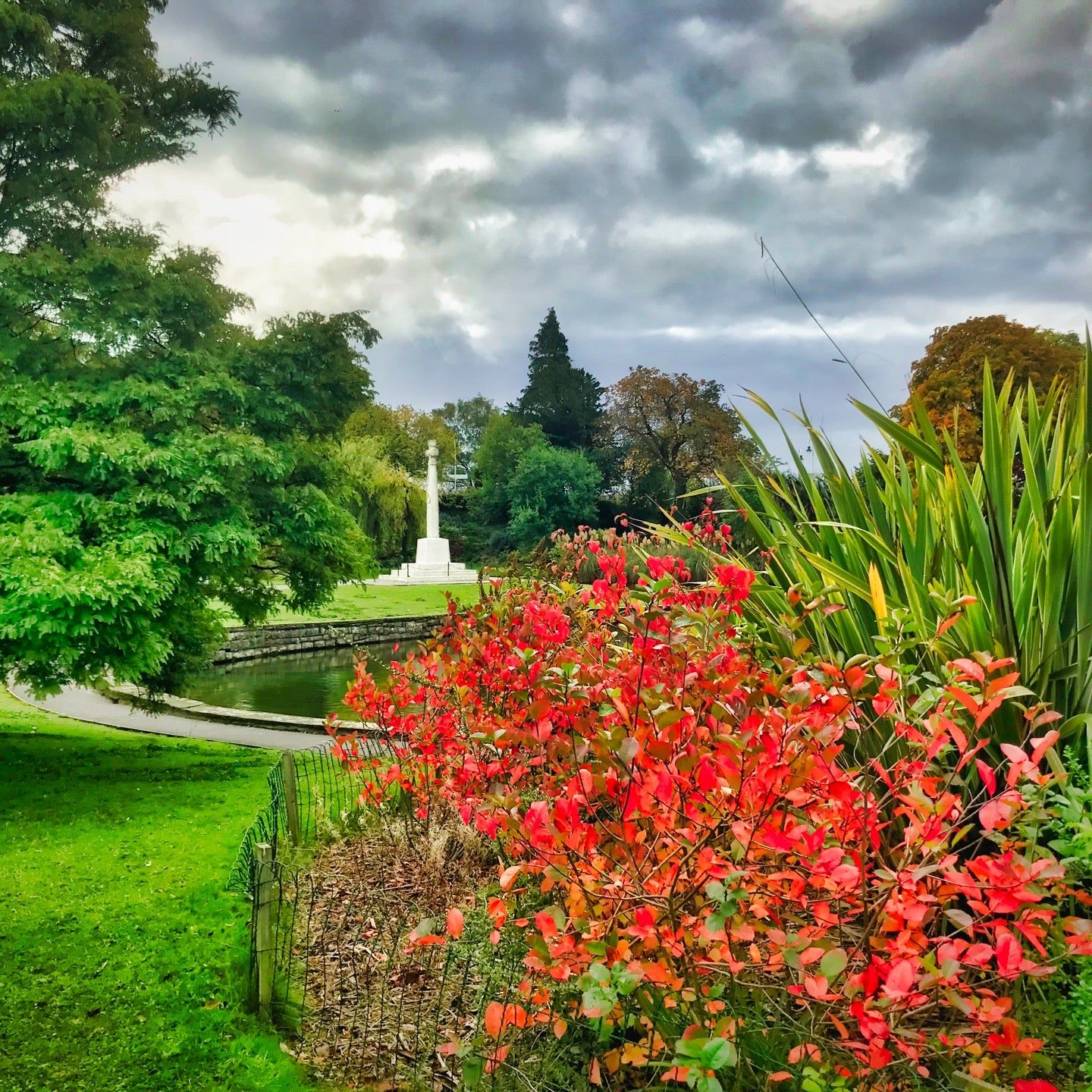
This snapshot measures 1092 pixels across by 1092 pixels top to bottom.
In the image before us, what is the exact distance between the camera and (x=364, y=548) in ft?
26.5

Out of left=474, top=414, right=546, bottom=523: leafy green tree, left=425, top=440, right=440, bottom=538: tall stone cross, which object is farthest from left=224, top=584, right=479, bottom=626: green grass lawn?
left=474, top=414, right=546, bottom=523: leafy green tree

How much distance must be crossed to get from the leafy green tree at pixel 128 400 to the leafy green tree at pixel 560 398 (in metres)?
33.7

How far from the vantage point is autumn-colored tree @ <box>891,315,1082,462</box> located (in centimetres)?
1969

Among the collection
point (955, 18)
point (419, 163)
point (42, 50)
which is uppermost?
point (419, 163)

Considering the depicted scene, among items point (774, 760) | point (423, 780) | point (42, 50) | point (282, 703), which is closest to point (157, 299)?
point (42, 50)

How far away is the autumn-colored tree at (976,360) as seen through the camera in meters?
19.7

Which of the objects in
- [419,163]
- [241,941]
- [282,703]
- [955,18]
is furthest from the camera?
[419,163]

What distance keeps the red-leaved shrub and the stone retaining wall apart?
39.5 feet

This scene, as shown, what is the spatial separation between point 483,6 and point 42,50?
4019 millimetres

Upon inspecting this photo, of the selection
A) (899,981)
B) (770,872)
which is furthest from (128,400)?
(899,981)

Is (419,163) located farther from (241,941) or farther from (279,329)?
(241,941)

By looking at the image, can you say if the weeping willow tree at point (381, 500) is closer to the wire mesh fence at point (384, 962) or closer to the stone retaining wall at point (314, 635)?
the stone retaining wall at point (314, 635)

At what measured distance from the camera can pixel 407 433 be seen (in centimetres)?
4203

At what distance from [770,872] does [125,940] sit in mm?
2740
